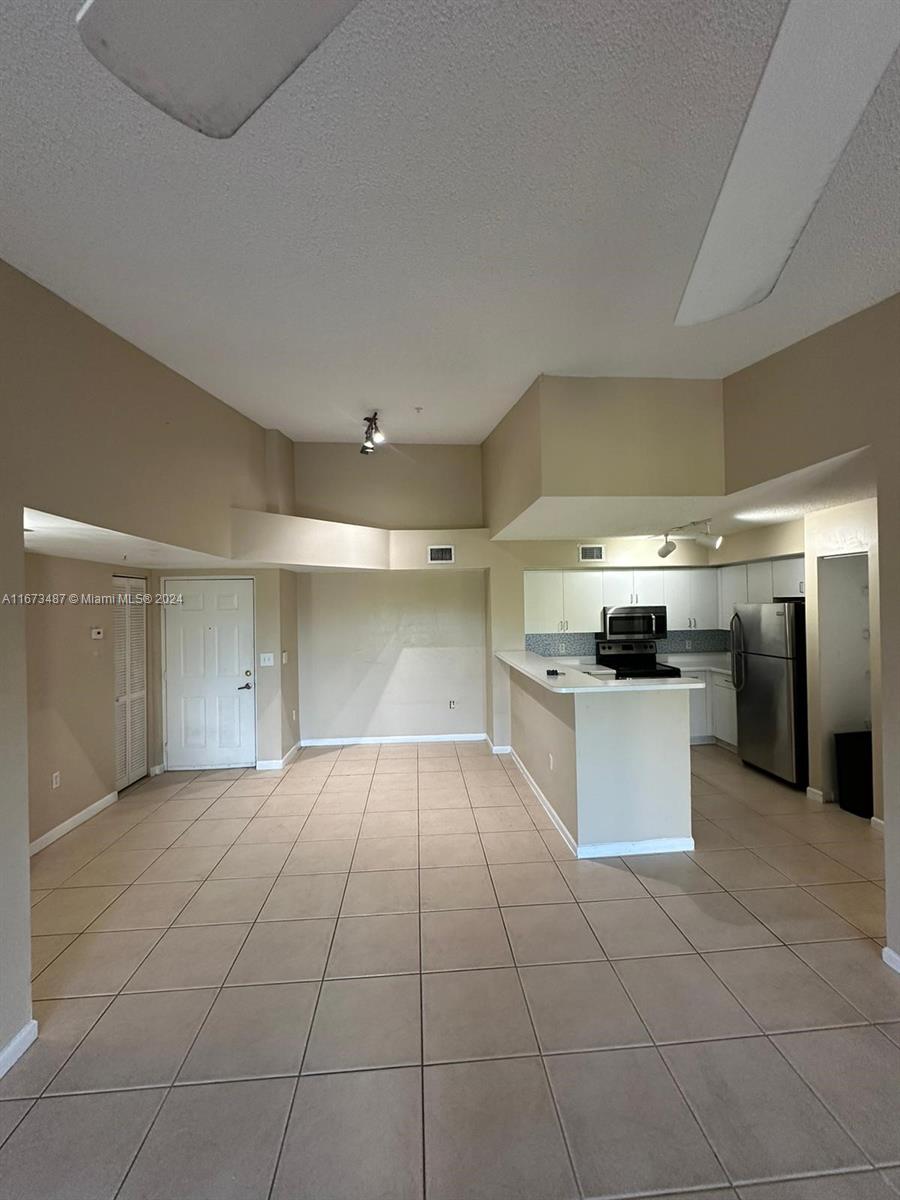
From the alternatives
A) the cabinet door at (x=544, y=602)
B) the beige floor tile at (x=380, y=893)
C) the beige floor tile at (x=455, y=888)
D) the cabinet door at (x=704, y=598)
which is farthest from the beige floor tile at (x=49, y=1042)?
the cabinet door at (x=704, y=598)

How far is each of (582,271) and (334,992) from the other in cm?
322

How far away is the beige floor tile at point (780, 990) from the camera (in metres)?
1.94

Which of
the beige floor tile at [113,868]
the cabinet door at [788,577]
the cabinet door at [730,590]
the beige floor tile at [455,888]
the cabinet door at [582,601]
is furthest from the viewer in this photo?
the cabinet door at [582,601]

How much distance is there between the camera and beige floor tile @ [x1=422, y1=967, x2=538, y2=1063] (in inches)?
72.4

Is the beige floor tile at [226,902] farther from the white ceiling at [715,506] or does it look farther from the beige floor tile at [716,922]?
the white ceiling at [715,506]

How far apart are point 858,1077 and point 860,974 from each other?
59 cm

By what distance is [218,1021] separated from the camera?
199 centimetres

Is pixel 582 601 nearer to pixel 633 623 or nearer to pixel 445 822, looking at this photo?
pixel 633 623

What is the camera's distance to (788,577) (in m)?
4.56

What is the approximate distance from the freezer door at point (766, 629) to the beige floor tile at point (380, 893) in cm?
357

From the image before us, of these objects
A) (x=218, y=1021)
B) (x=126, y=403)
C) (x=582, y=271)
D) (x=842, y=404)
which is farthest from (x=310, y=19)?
(x=218, y=1021)

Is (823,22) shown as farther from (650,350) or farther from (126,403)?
(126,403)

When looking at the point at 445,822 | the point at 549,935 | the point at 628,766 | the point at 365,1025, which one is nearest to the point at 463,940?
the point at 549,935

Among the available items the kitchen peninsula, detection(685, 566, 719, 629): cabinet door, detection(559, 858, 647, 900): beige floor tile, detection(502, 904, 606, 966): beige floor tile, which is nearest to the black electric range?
detection(685, 566, 719, 629): cabinet door
